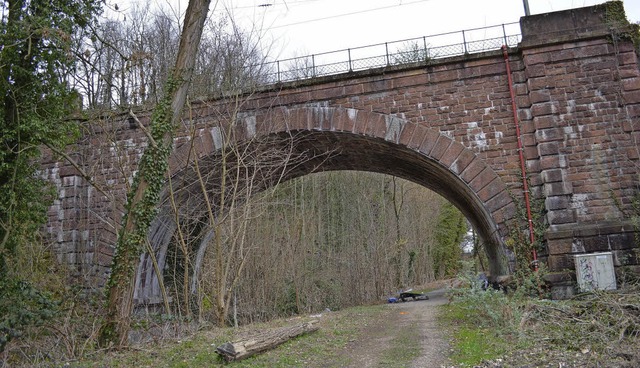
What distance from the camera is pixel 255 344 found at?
6.66m

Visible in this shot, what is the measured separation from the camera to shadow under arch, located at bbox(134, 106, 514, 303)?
1080 cm

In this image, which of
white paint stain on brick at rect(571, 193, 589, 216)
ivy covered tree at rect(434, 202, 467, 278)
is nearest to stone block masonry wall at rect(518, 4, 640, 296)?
white paint stain on brick at rect(571, 193, 589, 216)

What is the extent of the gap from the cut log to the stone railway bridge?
449cm

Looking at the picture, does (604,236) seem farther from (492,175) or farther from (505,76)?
(505,76)

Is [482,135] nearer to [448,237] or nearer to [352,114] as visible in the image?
[352,114]

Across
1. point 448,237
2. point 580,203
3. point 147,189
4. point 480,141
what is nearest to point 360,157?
point 480,141

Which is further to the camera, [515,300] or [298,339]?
[515,300]

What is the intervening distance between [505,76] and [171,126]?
22.5 feet

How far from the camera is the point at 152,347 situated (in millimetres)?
7711

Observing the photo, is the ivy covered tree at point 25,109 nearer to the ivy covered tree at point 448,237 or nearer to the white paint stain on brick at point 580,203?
the white paint stain on brick at point 580,203

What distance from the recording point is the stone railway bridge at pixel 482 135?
10.0 meters

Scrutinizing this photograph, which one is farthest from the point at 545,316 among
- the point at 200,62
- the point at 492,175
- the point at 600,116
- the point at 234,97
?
the point at 200,62

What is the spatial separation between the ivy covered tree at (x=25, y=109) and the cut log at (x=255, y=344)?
338 cm

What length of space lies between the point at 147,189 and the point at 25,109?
2.43 meters
